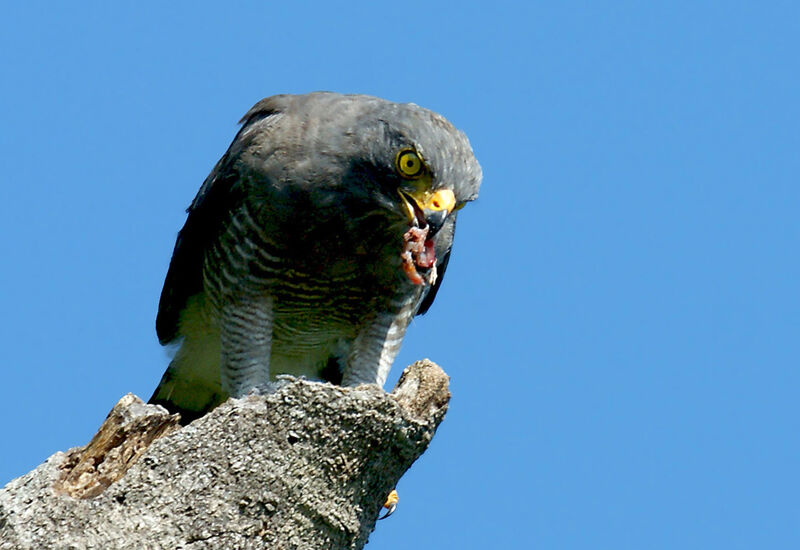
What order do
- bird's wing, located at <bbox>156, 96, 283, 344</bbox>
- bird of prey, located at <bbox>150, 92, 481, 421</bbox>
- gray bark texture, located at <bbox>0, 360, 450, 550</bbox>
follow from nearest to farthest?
gray bark texture, located at <bbox>0, 360, 450, 550</bbox>
bird of prey, located at <bbox>150, 92, 481, 421</bbox>
bird's wing, located at <bbox>156, 96, 283, 344</bbox>

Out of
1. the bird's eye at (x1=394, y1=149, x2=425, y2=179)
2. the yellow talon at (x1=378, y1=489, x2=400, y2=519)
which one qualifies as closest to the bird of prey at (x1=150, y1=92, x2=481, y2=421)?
the bird's eye at (x1=394, y1=149, x2=425, y2=179)

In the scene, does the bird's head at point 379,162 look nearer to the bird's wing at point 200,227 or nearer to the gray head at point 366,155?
the gray head at point 366,155

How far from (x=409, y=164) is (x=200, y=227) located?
185cm

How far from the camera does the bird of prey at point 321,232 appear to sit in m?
6.49

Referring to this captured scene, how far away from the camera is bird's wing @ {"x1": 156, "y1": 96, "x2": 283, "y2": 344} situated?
23.7ft

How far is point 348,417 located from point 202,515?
747 mm

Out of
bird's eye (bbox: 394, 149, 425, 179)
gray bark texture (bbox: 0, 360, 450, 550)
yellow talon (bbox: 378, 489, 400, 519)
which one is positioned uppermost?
bird's eye (bbox: 394, 149, 425, 179)

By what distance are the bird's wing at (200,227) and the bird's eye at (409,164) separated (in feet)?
3.97

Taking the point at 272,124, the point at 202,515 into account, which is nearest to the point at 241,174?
the point at 272,124

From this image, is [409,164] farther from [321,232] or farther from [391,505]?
[391,505]

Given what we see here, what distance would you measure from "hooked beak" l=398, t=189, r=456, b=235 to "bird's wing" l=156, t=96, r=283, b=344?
1.27 metres

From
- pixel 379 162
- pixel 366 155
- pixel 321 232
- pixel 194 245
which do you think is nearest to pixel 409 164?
pixel 379 162

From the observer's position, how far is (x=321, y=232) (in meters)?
6.95

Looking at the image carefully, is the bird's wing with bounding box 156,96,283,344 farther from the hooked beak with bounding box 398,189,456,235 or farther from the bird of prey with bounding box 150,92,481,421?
the hooked beak with bounding box 398,189,456,235
